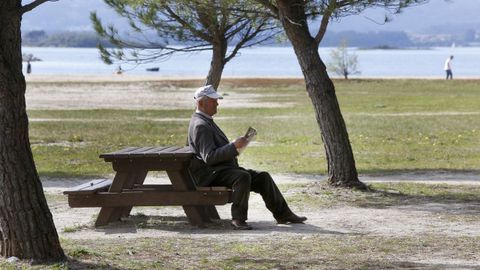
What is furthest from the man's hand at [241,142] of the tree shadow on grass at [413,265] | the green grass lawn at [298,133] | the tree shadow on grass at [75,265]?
the green grass lawn at [298,133]

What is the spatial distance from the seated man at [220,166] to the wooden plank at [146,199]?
0.18 metres

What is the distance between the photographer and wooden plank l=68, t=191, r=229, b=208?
10.4m

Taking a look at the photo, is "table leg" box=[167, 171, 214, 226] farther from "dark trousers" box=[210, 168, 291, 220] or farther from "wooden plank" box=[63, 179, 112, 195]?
"wooden plank" box=[63, 179, 112, 195]

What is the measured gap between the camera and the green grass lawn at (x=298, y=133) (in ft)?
60.7

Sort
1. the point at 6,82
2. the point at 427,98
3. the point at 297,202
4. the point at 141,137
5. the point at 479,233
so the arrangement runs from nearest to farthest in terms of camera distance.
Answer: the point at 6,82 < the point at 479,233 < the point at 297,202 < the point at 141,137 < the point at 427,98

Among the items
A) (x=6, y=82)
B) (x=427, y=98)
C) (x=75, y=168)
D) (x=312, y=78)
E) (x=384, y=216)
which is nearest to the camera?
(x=6, y=82)

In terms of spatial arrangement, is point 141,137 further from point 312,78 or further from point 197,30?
point 312,78

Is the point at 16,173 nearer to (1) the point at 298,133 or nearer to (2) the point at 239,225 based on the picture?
(2) the point at 239,225

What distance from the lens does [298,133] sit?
84.5ft

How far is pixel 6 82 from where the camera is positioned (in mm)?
7832

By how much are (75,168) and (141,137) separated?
652 centimetres

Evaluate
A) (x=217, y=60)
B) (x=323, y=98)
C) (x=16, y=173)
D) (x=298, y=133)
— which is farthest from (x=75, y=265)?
(x=298, y=133)

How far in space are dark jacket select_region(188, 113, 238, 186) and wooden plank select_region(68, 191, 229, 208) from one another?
26 cm

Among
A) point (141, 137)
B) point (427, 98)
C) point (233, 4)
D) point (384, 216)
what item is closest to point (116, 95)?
point (427, 98)
